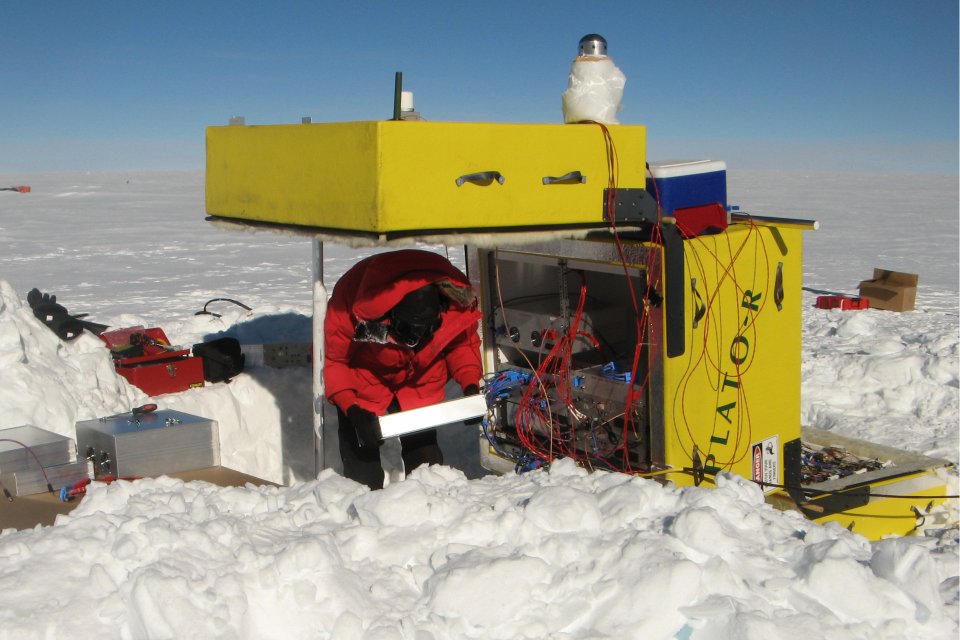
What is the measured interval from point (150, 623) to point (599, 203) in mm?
2480

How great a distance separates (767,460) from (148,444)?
2997 millimetres

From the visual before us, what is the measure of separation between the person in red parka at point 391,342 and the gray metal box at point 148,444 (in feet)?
2.06

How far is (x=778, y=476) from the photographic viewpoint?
497 centimetres

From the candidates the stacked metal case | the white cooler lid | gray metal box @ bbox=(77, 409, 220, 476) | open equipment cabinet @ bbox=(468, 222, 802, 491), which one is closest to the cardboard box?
open equipment cabinet @ bbox=(468, 222, 802, 491)

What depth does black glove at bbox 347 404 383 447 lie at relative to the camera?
4.49 meters

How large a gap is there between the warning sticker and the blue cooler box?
1226mm

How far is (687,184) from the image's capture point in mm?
4422

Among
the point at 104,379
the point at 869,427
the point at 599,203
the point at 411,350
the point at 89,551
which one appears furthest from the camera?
the point at 869,427

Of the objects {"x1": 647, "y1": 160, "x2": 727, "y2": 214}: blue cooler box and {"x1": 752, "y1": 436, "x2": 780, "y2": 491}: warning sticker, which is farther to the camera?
{"x1": 752, "y1": 436, "x2": 780, "y2": 491}: warning sticker

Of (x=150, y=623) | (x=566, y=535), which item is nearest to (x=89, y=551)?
(x=150, y=623)

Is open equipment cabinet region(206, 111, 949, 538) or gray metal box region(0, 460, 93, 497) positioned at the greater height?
open equipment cabinet region(206, 111, 949, 538)

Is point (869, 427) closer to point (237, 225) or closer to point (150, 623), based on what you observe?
point (237, 225)

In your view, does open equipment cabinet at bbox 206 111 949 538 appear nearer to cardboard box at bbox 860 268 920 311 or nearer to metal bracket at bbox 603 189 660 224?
metal bracket at bbox 603 189 660 224

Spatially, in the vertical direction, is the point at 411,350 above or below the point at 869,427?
above
